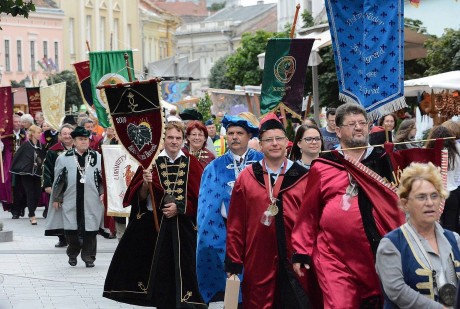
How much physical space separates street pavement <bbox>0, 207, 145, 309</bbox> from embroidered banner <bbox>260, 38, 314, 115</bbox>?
9.22ft

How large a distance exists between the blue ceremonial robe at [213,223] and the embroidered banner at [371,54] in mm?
1128

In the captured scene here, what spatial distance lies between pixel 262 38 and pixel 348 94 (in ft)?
142

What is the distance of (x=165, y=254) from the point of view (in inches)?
436

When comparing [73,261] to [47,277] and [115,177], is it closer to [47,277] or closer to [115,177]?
[47,277]

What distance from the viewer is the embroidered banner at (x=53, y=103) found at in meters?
26.8

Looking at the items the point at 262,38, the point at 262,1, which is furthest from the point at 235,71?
the point at 262,1

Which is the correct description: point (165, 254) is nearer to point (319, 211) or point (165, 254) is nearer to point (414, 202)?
point (319, 211)

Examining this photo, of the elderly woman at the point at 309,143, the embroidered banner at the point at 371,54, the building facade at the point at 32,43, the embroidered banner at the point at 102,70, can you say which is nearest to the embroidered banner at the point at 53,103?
the embroidered banner at the point at 102,70

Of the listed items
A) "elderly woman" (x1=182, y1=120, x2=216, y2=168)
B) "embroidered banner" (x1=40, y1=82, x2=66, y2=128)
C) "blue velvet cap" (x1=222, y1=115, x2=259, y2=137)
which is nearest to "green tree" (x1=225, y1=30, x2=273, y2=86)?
"embroidered banner" (x1=40, y1=82, x2=66, y2=128)

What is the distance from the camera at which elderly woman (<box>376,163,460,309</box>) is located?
6430mm

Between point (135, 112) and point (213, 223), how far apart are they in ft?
6.12

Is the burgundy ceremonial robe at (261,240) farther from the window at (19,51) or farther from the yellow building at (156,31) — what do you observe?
the yellow building at (156,31)

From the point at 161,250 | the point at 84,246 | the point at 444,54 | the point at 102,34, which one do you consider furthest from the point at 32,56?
the point at 161,250

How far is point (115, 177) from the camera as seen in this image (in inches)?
653
